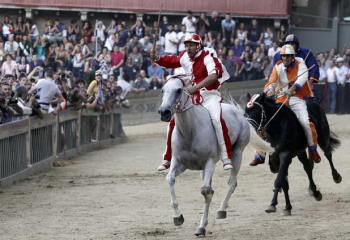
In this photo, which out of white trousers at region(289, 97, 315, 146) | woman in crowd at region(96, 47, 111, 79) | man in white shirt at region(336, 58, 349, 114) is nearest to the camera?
white trousers at region(289, 97, 315, 146)

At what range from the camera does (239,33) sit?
98.0ft

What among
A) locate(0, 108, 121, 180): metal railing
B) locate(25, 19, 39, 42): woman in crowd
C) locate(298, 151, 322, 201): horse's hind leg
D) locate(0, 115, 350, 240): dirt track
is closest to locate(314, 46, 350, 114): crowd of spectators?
locate(0, 108, 121, 180): metal railing

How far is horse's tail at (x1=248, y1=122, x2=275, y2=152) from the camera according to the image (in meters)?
11.7

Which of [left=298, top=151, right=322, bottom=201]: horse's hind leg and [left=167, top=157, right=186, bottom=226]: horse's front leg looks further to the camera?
[left=298, top=151, right=322, bottom=201]: horse's hind leg

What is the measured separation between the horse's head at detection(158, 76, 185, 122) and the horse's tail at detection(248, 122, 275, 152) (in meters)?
2.40

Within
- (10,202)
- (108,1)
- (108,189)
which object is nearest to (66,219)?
(10,202)

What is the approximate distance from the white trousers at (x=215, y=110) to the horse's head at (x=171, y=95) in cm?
103

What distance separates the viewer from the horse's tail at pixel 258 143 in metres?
11.7

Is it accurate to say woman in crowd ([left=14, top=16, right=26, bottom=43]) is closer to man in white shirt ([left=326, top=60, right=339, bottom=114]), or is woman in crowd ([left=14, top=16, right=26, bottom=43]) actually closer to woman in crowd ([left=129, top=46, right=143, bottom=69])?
woman in crowd ([left=129, top=46, right=143, bottom=69])

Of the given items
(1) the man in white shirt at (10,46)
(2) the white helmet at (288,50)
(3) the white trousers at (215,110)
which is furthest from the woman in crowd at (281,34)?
(3) the white trousers at (215,110)

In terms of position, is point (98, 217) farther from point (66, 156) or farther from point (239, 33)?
point (239, 33)

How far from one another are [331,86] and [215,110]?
1931 cm

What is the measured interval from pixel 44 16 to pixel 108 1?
2627 millimetres

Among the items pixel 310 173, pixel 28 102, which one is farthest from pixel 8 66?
pixel 310 173
